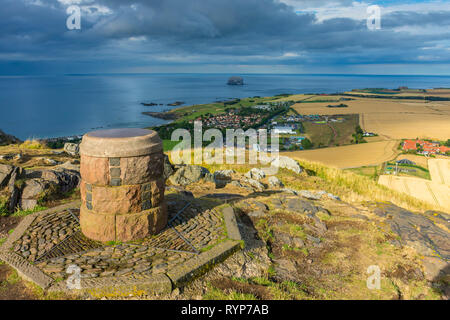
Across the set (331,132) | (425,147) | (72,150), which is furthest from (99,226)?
(331,132)

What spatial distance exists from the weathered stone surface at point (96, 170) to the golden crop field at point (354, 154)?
85.0 ft

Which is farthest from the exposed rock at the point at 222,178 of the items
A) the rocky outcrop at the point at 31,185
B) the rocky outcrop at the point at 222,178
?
the rocky outcrop at the point at 31,185

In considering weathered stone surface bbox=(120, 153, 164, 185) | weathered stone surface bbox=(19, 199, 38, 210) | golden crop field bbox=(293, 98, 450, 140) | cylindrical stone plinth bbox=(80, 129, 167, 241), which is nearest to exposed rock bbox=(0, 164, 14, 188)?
weathered stone surface bbox=(19, 199, 38, 210)

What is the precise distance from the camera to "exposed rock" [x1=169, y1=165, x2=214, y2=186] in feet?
40.0

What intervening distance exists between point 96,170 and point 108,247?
5.05ft

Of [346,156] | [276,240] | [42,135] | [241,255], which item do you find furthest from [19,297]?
[42,135]

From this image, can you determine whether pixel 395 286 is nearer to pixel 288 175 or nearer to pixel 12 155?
pixel 288 175

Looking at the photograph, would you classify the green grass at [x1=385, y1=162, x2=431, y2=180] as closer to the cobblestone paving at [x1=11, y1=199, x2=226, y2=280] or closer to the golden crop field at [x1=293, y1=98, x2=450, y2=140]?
the golden crop field at [x1=293, y1=98, x2=450, y2=140]

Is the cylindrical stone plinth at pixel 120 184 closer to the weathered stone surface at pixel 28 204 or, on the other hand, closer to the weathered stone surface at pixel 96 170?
the weathered stone surface at pixel 96 170

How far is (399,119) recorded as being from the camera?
62.6 m

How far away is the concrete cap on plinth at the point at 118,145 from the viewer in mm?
5520

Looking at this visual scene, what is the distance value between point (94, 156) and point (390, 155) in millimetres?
37345

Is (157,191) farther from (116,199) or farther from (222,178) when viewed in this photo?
Result: (222,178)

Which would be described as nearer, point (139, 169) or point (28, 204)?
point (139, 169)
